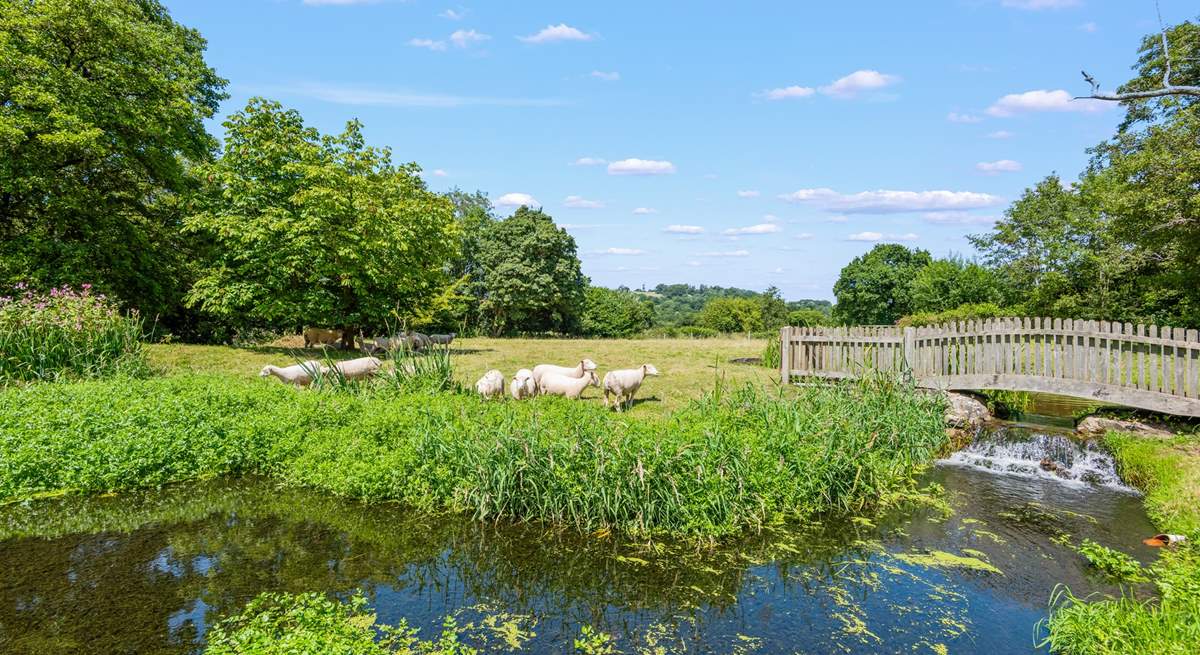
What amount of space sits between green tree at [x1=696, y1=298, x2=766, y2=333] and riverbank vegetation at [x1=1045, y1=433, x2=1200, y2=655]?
2581 inches

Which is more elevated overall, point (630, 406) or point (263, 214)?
point (263, 214)

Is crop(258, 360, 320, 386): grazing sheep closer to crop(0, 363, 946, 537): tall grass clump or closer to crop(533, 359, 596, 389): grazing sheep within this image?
crop(0, 363, 946, 537): tall grass clump

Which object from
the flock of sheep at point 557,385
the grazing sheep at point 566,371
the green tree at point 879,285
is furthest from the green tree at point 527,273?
the flock of sheep at point 557,385

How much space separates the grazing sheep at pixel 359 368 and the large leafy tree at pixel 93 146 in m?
11.0

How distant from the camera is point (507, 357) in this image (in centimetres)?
1998

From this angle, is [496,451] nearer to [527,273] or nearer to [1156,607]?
[1156,607]

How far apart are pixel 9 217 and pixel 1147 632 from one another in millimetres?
26642

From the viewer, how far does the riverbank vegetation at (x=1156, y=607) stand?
4.45m

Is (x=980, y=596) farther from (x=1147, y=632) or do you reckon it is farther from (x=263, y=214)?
(x=263, y=214)

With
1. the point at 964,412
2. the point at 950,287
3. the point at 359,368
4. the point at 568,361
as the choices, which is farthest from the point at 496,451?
the point at 950,287

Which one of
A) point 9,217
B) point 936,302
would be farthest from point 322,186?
point 936,302

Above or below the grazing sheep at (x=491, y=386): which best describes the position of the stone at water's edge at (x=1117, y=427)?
below

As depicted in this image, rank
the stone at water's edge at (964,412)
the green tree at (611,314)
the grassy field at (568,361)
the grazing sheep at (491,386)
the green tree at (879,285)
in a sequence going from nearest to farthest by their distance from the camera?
the grazing sheep at (491,386) → the stone at water's edge at (964,412) → the grassy field at (568,361) → the green tree at (879,285) → the green tree at (611,314)

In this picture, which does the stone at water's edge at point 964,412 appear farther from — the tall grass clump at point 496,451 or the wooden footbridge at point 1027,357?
the tall grass clump at point 496,451
